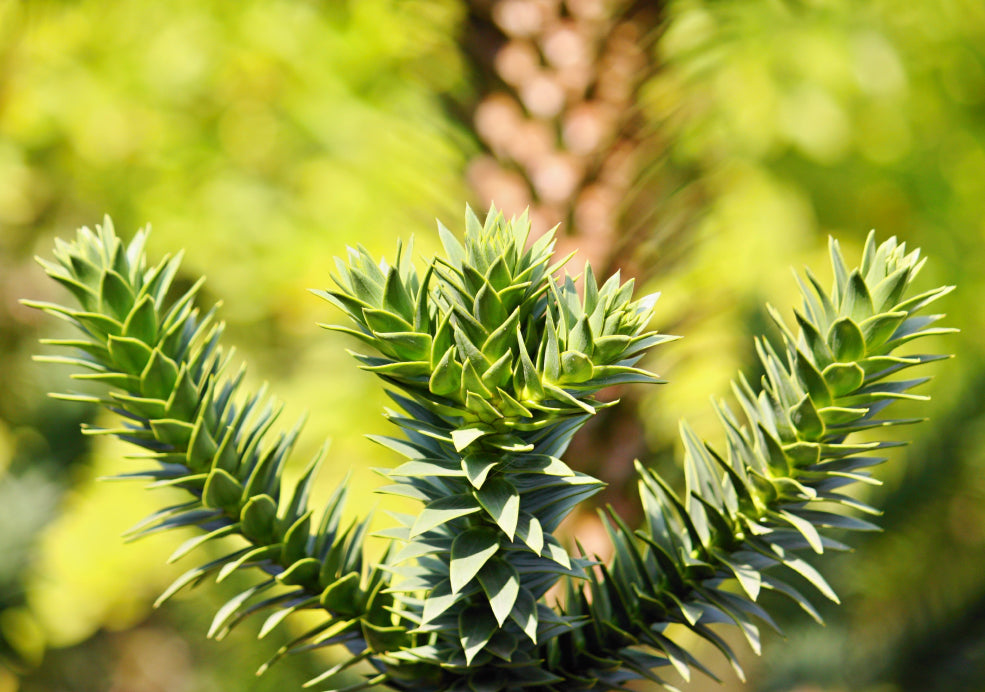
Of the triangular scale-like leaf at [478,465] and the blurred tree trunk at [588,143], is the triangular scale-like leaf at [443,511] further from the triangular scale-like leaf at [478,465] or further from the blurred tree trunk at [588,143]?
the blurred tree trunk at [588,143]

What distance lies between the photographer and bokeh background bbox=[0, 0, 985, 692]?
61 centimetres

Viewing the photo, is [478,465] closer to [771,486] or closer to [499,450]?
[499,450]

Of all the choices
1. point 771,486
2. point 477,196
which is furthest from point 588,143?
point 771,486

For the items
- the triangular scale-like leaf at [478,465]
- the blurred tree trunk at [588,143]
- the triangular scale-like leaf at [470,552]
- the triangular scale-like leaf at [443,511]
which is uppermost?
the blurred tree trunk at [588,143]

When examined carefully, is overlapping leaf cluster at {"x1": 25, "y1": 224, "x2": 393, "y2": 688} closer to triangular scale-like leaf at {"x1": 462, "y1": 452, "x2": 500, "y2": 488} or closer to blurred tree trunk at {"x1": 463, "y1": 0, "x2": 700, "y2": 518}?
triangular scale-like leaf at {"x1": 462, "y1": 452, "x2": 500, "y2": 488}

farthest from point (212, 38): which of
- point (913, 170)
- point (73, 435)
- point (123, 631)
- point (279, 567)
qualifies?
point (279, 567)

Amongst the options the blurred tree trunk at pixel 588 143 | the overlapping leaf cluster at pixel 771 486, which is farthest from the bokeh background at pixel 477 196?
the overlapping leaf cluster at pixel 771 486

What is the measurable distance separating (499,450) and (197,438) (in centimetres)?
13

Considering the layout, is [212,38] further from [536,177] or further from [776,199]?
[536,177]

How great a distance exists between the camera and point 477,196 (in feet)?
2.04

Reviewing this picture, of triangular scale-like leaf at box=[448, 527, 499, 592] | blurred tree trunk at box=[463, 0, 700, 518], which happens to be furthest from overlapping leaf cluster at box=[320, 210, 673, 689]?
blurred tree trunk at box=[463, 0, 700, 518]

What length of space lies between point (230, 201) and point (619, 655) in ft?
7.52

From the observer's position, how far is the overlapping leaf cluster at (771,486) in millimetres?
279

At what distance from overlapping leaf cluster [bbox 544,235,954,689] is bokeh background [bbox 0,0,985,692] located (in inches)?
10.4
